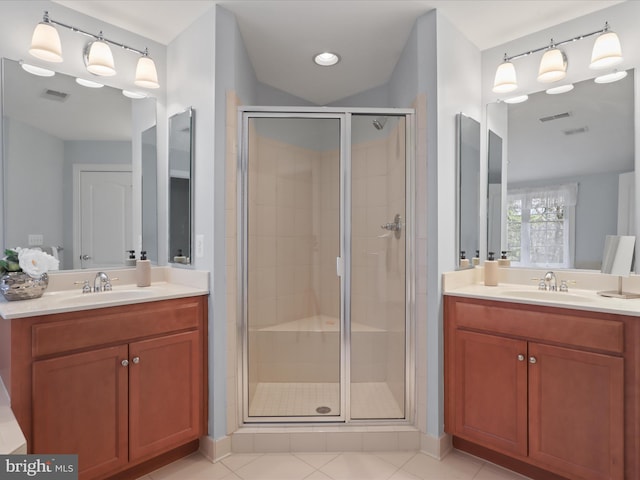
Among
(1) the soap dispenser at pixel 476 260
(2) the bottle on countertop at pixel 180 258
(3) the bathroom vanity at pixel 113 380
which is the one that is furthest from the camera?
(1) the soap dispenser at pixel 476 260

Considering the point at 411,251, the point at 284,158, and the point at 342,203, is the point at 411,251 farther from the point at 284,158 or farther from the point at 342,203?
the point at 284,158

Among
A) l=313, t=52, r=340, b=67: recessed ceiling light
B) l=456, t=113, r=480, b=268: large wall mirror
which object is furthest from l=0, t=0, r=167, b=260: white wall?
l=456, t=113, r=480, b=268: large wall mirror

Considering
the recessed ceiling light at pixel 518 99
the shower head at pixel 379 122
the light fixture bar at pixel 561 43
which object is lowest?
the shower head at pixel 379 122

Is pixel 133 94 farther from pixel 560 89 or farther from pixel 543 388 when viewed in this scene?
pixel 543 388

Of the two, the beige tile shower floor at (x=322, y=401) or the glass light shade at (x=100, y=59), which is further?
the beige tile shower floor at (x=322, y=401)

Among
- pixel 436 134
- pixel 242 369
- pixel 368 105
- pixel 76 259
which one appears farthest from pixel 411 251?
pixel 76 259

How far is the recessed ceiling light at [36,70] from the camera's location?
1.83 meters

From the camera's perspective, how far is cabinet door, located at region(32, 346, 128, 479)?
4.65 ft

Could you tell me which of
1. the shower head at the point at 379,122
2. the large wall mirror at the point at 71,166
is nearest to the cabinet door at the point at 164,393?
the large wall mirror at the point at 71,166

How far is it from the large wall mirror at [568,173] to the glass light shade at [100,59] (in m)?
2.40

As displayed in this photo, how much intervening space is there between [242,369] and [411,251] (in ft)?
4.10

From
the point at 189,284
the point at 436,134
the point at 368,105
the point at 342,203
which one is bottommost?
the point at 189,284

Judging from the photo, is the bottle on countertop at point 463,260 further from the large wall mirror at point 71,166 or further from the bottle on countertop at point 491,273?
the large wall mirror at point 71,166

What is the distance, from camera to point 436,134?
6.64ft
